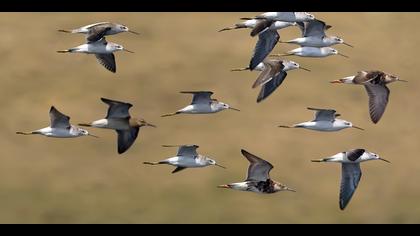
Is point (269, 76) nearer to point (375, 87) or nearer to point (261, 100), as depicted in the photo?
point (261, 100)

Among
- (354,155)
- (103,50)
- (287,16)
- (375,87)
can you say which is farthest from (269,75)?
(103,50)

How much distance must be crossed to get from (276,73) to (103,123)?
6978 millimetres

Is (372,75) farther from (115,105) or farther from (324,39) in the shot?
(115,105)

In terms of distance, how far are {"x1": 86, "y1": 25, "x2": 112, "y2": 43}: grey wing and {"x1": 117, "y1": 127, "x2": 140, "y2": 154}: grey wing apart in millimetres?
3760

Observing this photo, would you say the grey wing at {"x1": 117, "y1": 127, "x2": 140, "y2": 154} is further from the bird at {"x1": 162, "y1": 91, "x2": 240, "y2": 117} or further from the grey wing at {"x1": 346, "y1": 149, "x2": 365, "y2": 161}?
the grey wing at {"x1": 346, "y1": 149, "x2": 365, "y2": 161}

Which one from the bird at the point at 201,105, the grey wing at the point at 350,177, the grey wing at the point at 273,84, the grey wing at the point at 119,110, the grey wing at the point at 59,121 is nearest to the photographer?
the grey wing at the point at 119,110

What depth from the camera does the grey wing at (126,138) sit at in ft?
150

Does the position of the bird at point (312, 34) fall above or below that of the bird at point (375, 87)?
above

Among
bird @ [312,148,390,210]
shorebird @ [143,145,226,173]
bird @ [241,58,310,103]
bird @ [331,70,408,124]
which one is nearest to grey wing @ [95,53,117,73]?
shorebird @ [143,145,226,173]

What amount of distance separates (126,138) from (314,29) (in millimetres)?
8928

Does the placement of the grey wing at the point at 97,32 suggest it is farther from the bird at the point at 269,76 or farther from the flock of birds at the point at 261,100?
the bird at the point at 269,76

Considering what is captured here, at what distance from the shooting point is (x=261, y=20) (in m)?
46.7

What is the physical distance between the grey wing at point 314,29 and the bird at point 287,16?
1006mm

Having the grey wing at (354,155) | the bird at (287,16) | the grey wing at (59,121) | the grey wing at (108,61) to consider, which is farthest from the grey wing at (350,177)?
the grey wing at (59,121)
